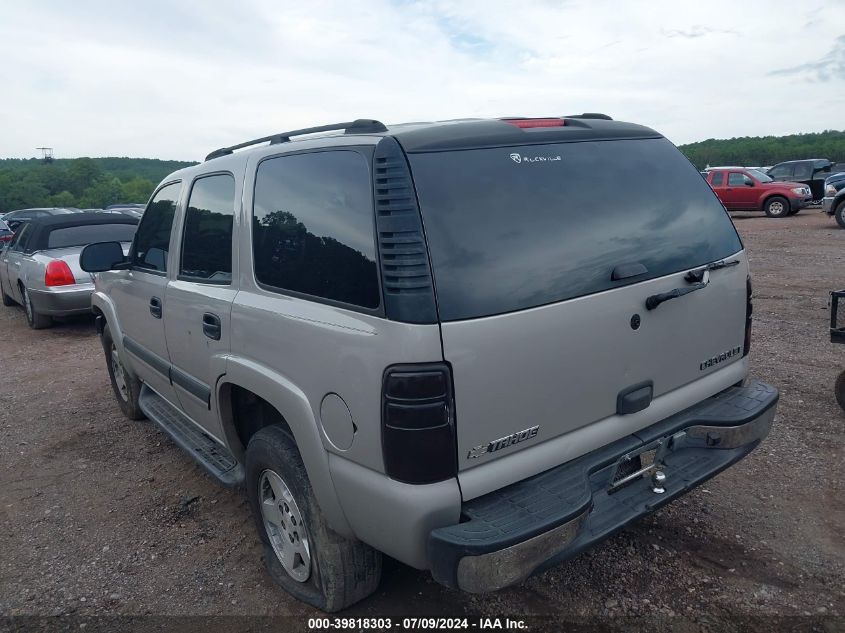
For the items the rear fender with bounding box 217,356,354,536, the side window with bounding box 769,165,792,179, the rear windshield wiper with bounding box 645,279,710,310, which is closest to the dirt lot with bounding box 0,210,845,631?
the rear fender with bounding box 217,356,354,536

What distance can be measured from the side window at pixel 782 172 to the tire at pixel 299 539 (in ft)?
82.5

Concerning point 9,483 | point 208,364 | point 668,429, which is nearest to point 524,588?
point 668,429

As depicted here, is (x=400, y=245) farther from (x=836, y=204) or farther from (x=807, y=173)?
(x=807, y=173)

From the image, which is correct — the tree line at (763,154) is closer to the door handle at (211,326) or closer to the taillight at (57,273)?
the taillight at (57,273)

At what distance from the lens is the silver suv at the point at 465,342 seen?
222 cm

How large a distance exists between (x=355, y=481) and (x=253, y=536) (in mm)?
1570

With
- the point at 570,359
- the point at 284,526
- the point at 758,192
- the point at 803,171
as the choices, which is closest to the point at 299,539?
the point at 284,526

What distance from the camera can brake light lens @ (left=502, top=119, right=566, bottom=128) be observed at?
276cm

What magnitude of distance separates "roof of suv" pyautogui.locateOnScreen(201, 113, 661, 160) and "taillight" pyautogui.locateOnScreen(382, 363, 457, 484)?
819mm

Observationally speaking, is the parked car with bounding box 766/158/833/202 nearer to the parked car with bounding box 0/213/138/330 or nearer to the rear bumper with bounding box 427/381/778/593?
the parked car with bounding box 0/213/138/330

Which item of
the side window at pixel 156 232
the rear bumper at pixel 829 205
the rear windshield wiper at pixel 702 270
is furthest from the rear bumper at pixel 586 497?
the rear bumper at pixel 829 205

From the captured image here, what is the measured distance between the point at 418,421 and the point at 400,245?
0.59 m

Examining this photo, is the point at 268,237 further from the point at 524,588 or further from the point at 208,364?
the point at 524,588

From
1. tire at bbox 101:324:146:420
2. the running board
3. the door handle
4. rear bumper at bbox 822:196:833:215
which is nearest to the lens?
the door handle
